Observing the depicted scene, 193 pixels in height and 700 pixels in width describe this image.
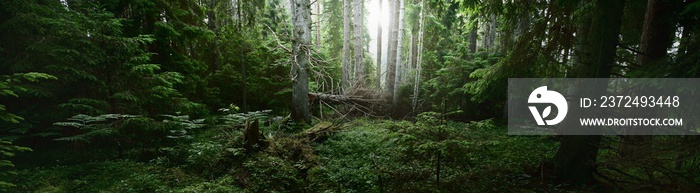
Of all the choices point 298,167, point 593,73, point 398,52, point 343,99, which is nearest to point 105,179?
point 298,167

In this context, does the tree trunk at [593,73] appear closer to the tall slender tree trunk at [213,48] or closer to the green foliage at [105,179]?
the green foliage at [105,179]

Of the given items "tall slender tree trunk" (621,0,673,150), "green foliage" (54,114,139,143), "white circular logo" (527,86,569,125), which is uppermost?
"tall slender tree trunk" (621,0,673,150)

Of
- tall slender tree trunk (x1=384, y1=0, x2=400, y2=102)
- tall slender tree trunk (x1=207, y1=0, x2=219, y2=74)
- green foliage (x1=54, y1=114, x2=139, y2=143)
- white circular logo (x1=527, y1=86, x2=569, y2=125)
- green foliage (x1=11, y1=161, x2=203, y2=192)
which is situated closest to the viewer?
green foliage (x1=11, y1=161, x2=203, y2=192)

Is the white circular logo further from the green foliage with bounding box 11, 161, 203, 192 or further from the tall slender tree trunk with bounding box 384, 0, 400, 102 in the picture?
the tall slender tree trunk with bounding box 384, 0, 400, 102

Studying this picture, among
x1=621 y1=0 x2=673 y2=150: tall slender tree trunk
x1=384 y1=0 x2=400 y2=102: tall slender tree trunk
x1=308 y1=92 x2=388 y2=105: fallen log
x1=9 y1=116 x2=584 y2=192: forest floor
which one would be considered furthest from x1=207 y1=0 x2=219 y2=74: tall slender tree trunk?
x1=621 y1=0 x2=673 y2=150: tall slender tree trunk

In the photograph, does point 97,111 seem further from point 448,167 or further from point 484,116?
point 484,116

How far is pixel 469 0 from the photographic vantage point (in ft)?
20.7

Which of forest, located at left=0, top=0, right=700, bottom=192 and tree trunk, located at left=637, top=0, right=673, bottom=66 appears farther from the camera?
tree trunk, located at left=637, top=0, right=673, bottom=66

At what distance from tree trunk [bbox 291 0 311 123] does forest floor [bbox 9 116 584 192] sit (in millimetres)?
2448

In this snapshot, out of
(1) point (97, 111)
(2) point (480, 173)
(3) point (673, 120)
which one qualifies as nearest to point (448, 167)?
(2) point (480, 173)

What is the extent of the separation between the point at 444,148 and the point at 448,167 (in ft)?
7.32

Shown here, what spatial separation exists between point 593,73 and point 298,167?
212 inches

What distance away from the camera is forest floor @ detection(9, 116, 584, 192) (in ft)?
15.6

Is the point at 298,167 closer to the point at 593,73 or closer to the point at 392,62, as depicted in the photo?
the point at 593,73
